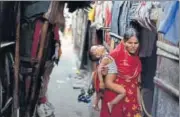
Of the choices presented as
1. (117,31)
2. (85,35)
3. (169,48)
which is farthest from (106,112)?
(85,35)

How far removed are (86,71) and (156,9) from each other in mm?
8866

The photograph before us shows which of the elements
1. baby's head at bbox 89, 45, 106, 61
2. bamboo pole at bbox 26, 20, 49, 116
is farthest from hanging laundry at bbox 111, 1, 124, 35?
bamboo pole at bbox 26, 20, 49, 116

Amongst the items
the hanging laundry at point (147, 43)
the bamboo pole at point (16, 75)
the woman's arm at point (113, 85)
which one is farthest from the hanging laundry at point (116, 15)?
the woman's arm at point (113, 85)

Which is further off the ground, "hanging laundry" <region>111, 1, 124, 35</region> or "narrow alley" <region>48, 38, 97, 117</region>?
"hanging laundry" <region>111, 1, 124, 35</region>

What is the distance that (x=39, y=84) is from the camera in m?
6.18

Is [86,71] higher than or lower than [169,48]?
lower

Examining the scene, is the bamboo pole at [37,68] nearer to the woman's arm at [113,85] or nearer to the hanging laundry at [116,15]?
the woman's arm at [113,85]

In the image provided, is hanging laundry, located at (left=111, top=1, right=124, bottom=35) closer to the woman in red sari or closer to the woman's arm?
the woman in red sari

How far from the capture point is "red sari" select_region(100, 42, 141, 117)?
16.1 feet

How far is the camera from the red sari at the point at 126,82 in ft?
16.1

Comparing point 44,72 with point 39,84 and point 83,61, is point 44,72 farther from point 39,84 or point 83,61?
point 83,61

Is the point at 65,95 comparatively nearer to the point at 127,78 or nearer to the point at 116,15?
the point at 116,15

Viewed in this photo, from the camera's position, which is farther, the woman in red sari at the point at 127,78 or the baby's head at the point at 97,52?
the baby's head at the point at 97,52

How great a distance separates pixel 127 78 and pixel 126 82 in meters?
0.06
